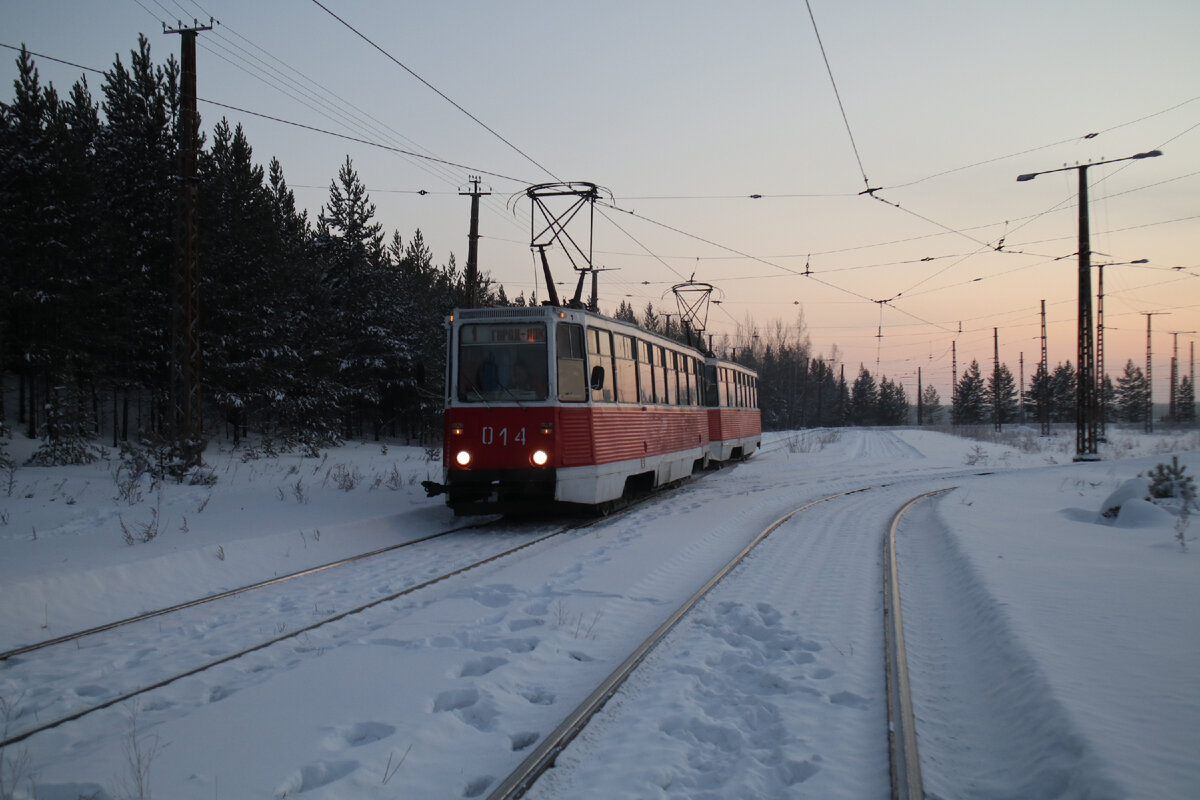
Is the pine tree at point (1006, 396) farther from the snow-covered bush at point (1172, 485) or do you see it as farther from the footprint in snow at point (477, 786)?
the footprint in snow at point (477, 786)

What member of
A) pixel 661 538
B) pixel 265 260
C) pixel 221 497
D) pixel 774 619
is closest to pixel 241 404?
pixel 265 260

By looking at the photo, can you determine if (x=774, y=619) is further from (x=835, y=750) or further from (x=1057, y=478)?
(x=1057, y=478)

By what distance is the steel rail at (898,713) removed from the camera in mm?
3432

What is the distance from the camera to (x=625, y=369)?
1330 cm

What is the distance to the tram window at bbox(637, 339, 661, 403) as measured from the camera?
46.0ft

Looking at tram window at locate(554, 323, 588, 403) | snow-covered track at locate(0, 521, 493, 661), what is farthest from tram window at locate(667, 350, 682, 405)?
snow-covered track at locate(0, 521, 493, 661)

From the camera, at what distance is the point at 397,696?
444cm

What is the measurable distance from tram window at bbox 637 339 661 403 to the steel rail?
729 centimetres

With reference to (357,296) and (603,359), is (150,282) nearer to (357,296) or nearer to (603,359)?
(357,296)

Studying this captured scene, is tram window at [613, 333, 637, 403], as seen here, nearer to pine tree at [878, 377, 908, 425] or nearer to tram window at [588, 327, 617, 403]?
tram window at [588, 327, 617, 403]

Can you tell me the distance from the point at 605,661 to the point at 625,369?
8.48 m

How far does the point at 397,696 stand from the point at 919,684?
11.3 feet

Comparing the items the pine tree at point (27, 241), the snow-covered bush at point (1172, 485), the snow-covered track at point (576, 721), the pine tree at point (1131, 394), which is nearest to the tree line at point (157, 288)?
the pine tree at point (27, 241)

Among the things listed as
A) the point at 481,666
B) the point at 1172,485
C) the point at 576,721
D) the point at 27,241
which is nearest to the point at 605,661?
the point at 481,666
